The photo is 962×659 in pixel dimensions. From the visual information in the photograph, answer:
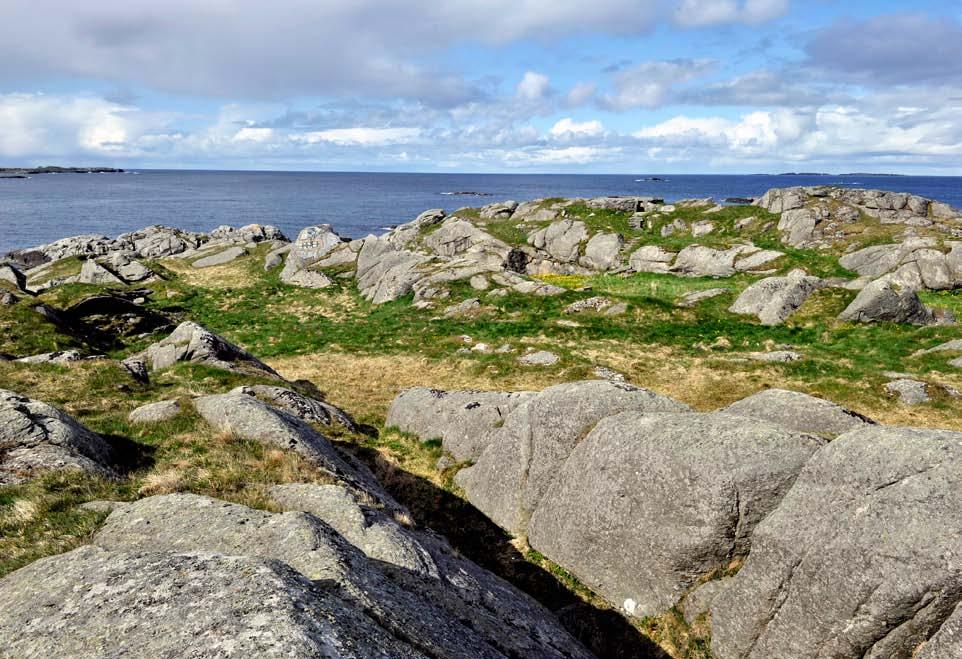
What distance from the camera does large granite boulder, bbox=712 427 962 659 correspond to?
36.7 feet

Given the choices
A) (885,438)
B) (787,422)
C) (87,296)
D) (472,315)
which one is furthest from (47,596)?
(87,296)

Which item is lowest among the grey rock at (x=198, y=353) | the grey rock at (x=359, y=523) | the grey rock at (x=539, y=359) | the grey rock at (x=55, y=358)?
the grey rock at (x=539, y=359)

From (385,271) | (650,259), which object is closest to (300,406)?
(385,271)

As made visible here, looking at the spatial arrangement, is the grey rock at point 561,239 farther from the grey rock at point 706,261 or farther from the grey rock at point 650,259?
the grey rock at point 706,261

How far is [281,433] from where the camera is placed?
18516 millimetres

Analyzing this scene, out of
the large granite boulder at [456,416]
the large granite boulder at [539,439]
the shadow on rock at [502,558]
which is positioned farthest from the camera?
the large granite boulder at [456,416]

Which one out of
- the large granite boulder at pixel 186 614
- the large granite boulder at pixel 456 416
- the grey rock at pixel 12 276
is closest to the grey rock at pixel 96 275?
the grey rock at pixel 12 276

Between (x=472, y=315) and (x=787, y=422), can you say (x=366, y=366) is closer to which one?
(x=472, y=315)

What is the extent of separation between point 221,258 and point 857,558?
90.9 metres

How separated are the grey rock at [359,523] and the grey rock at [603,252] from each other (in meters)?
65.0

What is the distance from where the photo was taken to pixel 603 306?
2000 inches

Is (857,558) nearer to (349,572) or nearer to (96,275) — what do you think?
(349,572)

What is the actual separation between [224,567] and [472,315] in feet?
150

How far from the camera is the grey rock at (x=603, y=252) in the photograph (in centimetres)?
7500
